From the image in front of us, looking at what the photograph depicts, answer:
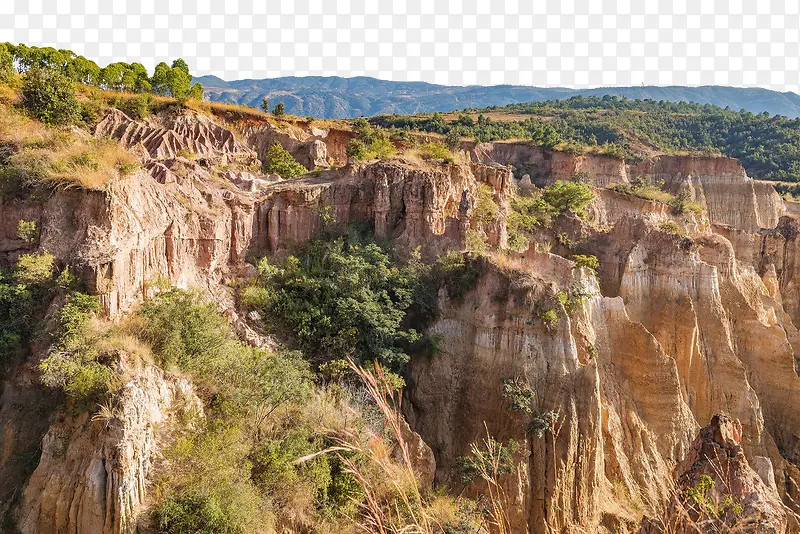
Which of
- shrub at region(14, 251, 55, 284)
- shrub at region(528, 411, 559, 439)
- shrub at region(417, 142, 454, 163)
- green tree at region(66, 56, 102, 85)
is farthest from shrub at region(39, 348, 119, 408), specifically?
green tree at region(66, 56, 102, 85)

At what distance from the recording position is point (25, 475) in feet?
32.2

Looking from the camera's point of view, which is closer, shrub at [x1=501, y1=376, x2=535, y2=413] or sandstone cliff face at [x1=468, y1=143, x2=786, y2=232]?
shrub at [x1=501, y1=376, x2=535, y2=413]

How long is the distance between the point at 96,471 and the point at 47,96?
15941mm

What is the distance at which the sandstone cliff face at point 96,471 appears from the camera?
28.9ft

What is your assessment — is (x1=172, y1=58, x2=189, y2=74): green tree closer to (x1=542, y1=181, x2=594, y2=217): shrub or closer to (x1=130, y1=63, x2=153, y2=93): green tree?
(x1=130, y1=63, x2=153, y2=93): green tree

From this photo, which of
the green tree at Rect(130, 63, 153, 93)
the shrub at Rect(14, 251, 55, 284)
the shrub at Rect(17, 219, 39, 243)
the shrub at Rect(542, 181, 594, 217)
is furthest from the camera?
the green tree at Rect(130, 63, 153, 93)

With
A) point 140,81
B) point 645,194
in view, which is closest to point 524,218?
point 645,194

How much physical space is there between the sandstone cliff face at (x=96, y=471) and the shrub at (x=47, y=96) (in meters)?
14.0

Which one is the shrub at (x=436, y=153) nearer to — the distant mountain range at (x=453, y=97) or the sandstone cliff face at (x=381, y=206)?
the sandstone cliff face at (x=381, y=206)

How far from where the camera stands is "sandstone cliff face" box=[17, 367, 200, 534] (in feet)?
28.9

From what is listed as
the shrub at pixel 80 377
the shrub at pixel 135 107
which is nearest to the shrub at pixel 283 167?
the shrub at pixel 135 107

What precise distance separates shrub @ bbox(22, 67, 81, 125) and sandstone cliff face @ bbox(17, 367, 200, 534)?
1402 cm

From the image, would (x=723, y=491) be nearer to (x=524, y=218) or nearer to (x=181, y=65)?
(x=524, y=218)

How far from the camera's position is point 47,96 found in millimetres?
18047
